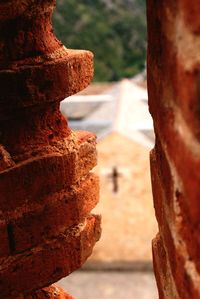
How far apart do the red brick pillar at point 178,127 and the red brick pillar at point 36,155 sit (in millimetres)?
273

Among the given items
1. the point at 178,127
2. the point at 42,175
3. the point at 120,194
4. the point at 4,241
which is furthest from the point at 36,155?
the point at 120,194

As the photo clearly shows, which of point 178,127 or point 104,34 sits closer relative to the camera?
point 178,127

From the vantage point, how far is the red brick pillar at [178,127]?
655mm

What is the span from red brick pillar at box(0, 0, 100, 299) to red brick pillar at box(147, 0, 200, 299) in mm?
273

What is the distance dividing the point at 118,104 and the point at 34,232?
1125cm

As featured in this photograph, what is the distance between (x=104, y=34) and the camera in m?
35.6

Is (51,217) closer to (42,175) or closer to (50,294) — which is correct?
(42,175)

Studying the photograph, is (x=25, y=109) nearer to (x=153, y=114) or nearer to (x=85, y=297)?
(x=153, y=114)

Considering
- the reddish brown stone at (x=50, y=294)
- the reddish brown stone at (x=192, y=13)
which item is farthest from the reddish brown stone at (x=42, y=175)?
the reddish brown stone at (x=192, y=13)

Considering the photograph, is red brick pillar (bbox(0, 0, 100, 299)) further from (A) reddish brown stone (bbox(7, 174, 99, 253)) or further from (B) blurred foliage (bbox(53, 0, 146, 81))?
(B) blurred foliage (bbox(53, 0, 146, 81))

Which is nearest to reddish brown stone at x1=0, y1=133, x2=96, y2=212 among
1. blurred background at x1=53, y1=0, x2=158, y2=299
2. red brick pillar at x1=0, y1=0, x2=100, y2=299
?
red brick pillar at x1=0, y1=0, x2=100, y2=299

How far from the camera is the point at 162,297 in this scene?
3.20ft

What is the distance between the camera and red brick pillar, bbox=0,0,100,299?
105 centimetres

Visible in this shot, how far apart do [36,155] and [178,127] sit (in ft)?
1.43
